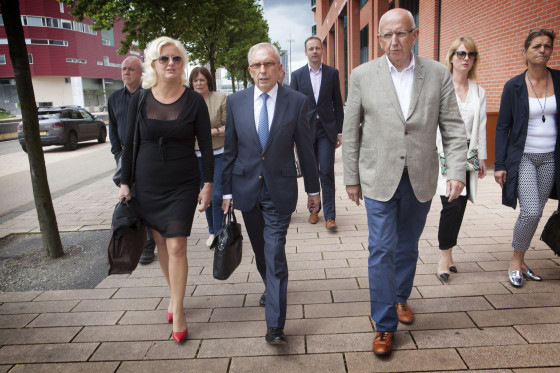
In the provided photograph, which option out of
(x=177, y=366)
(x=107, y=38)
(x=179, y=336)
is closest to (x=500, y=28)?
(x=179, y=336)

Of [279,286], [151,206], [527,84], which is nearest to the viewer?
[279,286]

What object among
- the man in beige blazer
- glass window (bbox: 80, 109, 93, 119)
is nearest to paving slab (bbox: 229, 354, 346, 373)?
the man in beige blazer

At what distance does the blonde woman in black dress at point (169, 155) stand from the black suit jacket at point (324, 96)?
262cm

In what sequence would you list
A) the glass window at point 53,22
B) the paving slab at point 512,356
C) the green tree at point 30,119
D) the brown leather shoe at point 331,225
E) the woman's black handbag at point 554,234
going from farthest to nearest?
the glass window at point 53,22 < the brown leather shoe at point 331,225 < the green tree at point 30,119 < the woman's black handbag at point 554,234 < the paving slab at point 512,356

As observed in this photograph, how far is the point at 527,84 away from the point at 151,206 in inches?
126

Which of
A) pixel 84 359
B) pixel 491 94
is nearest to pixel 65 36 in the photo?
pixel 491 94

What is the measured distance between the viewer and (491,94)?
9.30m

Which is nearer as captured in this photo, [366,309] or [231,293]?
[366,309]

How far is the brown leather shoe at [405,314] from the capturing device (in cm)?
314

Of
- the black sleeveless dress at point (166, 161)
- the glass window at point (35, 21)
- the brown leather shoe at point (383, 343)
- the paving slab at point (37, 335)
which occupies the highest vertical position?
the glass window at point (35, 21)

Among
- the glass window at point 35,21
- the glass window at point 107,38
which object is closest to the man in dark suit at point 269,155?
the glass window at point 35,21

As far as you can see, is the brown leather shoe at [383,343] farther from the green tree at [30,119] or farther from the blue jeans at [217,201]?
the green tree at [30,119]

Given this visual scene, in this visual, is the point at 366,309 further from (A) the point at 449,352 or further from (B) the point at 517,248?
(B) the point at 517,248

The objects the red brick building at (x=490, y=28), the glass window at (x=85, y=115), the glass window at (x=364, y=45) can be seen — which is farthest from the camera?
the glass window at (x=364, y=45)
